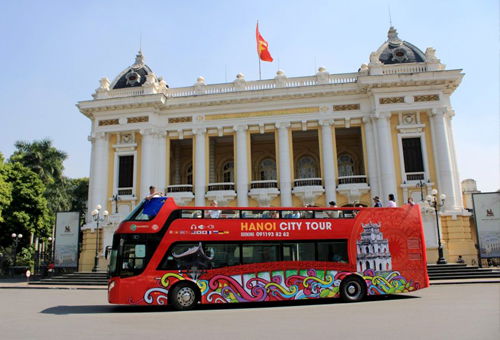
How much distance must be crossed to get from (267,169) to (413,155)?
11748 millimetres

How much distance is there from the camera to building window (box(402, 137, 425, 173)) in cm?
2628

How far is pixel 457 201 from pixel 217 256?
780 inches

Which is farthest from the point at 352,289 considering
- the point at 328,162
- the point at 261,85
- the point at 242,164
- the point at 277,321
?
the point at 261,85

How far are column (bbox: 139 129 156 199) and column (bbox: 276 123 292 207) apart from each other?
30.8ft

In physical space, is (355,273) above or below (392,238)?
below

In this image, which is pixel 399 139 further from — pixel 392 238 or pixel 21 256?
pixel 21 256

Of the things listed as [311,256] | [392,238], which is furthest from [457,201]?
[311,256]

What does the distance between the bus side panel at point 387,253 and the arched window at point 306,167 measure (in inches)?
734

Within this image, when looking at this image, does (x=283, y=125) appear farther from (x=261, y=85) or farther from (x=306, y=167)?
(x=306, y=167)

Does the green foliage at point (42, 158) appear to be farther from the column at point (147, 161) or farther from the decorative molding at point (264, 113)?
the decorative molding at point (264, 113)

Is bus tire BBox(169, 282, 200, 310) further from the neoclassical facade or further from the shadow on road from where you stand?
the neoclassical facade

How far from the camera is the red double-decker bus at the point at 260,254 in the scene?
38.7ft

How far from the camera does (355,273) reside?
12.8 meters

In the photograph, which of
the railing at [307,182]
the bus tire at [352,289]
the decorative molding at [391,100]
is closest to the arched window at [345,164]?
the railing at [307,182]
